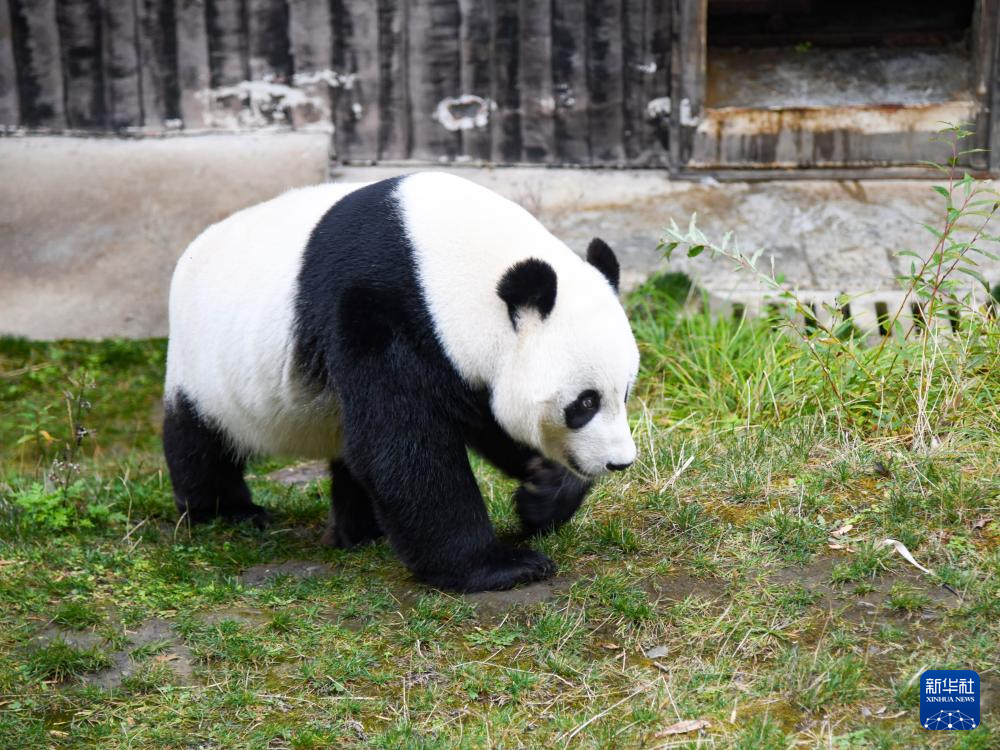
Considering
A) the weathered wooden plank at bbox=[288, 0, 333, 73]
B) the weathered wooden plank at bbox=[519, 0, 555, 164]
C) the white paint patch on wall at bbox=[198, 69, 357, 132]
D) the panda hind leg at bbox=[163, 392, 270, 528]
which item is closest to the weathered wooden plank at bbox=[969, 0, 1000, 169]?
the weathered wooden plank at bbox=[519, 0, 555, 164]

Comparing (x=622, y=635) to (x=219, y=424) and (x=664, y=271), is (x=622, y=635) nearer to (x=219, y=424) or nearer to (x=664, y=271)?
(x=219, y=424)

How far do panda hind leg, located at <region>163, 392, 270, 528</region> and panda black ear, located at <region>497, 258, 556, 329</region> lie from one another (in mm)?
1659

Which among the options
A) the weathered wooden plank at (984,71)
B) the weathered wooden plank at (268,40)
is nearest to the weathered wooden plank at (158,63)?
the weathered wooden plank at (268,40)

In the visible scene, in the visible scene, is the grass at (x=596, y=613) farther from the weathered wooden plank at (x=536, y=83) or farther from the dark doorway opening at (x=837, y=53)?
the dark doorway opening at (x=837, y=53)

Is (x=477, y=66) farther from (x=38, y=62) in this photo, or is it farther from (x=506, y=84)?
(x=38, y=62)

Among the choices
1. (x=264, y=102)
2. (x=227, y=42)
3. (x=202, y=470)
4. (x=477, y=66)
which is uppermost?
(x=227, y=42)

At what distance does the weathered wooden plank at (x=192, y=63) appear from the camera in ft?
26.9

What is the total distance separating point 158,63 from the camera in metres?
8.26

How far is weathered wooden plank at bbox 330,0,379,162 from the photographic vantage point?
26.7ft

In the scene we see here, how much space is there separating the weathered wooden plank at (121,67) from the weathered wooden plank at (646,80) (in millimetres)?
3602

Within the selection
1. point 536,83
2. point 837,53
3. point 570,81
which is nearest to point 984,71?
point 837,53

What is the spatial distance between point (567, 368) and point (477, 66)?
4.99m

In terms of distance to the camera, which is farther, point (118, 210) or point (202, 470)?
point (118, 210)

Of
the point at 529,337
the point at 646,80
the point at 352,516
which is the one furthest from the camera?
the point at 646,80
